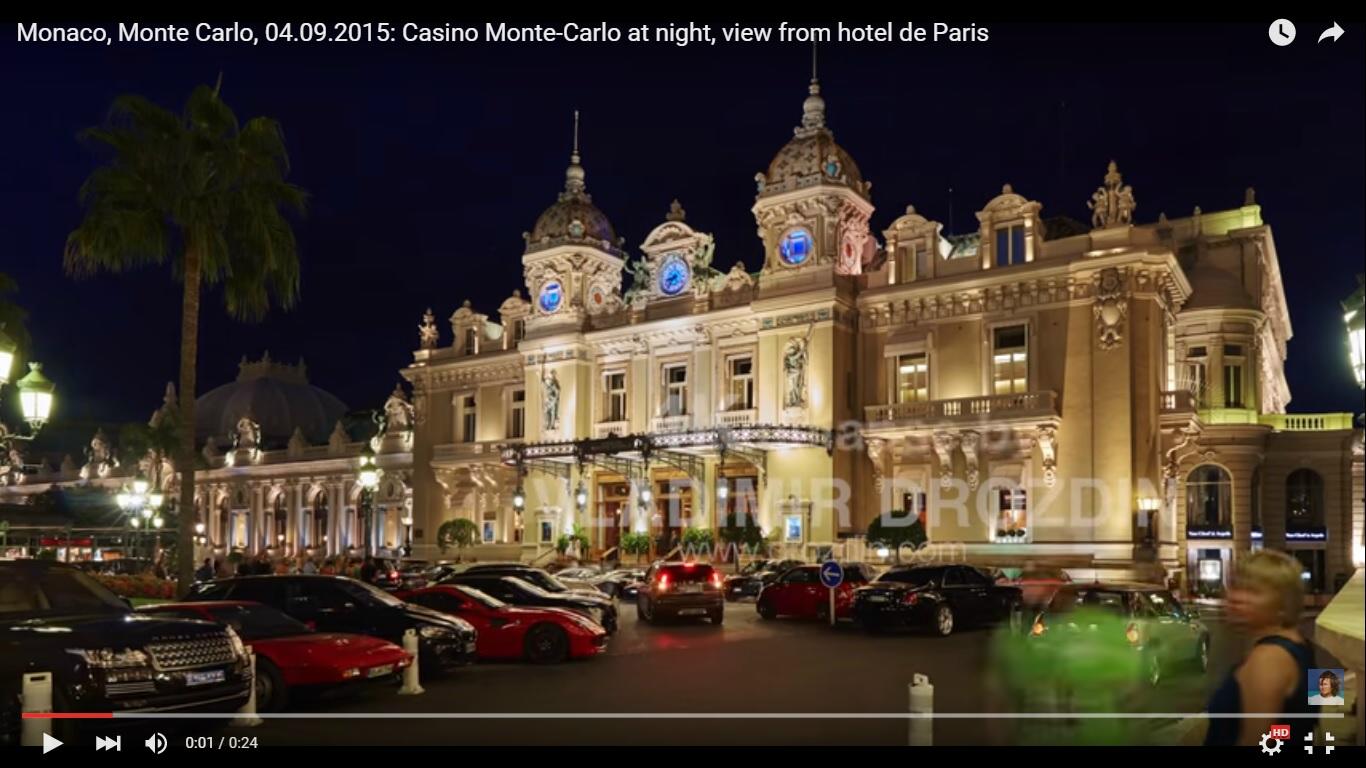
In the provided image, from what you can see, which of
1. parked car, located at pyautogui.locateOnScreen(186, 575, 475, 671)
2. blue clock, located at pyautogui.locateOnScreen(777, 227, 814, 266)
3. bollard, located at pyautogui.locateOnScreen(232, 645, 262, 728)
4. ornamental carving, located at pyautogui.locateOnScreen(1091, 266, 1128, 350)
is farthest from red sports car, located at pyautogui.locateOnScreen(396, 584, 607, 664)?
blue clock, located at pyautogui.locateOnScreen(777, 227, 814, 266)

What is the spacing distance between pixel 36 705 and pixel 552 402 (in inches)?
1681

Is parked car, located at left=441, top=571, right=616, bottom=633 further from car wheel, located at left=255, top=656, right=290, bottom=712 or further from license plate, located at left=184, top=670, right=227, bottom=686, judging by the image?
license plate, located at left=184, top=670, right=227, bottom=686

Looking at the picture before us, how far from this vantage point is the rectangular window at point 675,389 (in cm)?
4819

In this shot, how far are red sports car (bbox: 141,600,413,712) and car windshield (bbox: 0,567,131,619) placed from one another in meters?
1.20

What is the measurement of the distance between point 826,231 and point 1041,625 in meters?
30.4

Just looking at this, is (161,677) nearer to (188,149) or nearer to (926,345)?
(188,149)

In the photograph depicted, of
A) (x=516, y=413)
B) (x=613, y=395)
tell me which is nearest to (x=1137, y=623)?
(x=613, y=395)

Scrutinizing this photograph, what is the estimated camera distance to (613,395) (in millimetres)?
50656

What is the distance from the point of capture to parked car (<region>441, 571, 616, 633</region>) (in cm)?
2247

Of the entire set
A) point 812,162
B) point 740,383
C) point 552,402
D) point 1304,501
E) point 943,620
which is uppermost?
point 812,162

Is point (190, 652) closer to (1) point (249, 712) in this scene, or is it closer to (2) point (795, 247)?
(1) point (249, 712)

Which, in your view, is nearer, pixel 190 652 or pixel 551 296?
pixel 190 652

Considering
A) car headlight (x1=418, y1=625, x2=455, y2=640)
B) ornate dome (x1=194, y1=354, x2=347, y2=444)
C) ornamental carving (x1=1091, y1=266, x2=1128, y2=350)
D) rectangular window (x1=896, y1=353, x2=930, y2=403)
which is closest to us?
car headlight (x1=418, y1=625, x2=455, y2=640)

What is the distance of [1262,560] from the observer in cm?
539
